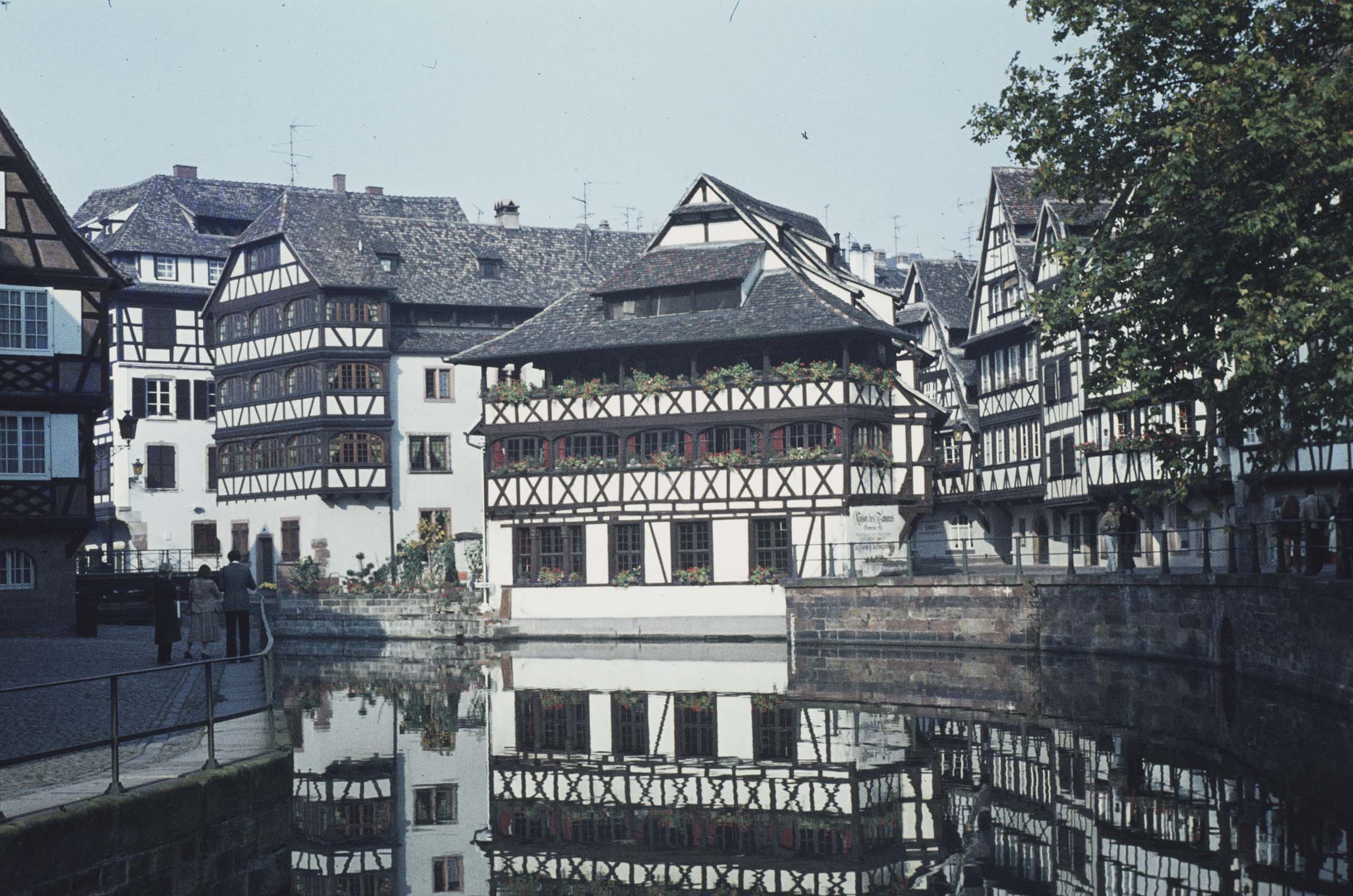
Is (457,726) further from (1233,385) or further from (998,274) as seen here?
(998,274)

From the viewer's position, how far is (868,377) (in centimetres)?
4559

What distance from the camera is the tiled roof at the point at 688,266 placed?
47719 millimetres

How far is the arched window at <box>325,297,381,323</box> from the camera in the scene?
A: 57.8m

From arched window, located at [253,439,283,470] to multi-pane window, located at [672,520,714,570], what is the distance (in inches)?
708

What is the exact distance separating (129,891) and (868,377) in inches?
1387

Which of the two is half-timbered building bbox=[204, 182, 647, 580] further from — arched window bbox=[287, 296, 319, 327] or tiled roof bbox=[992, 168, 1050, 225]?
tiled roof bbox=[992, 168, 1050, 225]

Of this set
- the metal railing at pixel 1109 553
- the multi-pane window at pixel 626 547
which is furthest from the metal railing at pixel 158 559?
the metal railing at pixel 1109 553

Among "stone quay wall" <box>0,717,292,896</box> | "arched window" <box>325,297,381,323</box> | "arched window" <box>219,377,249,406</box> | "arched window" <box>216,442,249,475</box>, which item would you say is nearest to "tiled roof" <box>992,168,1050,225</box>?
"arched window" <box>325,297,381,323</box>

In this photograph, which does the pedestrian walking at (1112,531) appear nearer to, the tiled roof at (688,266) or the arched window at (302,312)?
the tiled roof at (688,266)

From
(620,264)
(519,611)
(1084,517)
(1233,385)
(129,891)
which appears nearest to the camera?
(129,891)

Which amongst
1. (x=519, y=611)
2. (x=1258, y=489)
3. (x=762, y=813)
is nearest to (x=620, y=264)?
(x=519, y=611)

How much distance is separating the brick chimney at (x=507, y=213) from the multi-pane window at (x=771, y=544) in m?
24.7

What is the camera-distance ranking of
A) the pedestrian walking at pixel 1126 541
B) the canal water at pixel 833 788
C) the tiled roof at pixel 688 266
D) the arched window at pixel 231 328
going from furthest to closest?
1. the arched window at pixel 231 328
2. the tiled roof at pixel 688 266
3. the pedestrian walking at pixel 1126 541
4. the canal water at pixel 833 788

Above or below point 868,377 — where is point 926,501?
below
